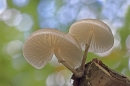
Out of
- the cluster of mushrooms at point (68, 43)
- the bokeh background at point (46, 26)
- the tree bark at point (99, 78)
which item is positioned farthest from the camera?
the bokeh background at point (46, 26)

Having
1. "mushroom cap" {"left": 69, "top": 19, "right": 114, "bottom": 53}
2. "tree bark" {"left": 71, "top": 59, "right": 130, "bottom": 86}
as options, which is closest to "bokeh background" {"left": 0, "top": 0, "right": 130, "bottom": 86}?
"mushroom cap" {"left": 69, "top": 19, "right": 114, "bottom": 53}

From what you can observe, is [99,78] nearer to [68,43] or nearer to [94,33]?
[68,43]

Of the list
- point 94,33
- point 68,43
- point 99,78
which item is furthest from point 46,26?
point 99,78

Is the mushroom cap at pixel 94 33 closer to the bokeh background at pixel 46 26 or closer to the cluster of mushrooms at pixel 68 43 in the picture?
the cluster of mushrooms at pixel 68 43

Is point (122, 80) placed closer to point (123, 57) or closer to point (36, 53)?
point (36, 53)

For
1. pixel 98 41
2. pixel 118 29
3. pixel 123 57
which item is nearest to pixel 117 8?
pixel 118 29

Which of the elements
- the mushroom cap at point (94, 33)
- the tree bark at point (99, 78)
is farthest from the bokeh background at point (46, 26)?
the tree bark at point (99, 78)

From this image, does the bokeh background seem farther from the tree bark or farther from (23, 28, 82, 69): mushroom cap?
the tree bark

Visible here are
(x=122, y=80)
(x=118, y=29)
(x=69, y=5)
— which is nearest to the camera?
(x=122, y=80)
